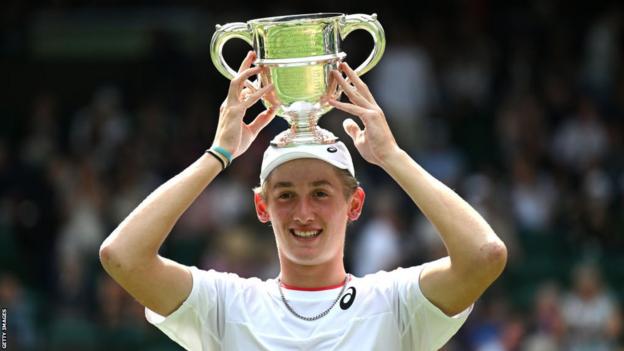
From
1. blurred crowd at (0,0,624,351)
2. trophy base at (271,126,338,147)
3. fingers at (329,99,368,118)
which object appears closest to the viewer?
fingers at (329,99,368,118)

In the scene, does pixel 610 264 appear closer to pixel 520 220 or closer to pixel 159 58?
pixel 520 220

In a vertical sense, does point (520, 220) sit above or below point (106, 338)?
above

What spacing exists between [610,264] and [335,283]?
7234 mm

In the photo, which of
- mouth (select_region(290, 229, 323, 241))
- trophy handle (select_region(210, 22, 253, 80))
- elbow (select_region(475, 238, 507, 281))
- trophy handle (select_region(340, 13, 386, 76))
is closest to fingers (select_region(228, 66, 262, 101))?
trophy handle (select_region(210, 22, 253, 80))

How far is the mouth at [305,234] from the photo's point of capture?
4590mm

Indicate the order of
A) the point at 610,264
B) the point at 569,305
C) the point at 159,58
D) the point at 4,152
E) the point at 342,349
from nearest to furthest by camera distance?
1. the point at 342,349
2. the point at 569,305
3. the point at 610,264
4. the point at 4,152
5. the point at 159,58

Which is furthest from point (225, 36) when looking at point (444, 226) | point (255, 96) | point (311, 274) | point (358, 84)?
point (444, 226)

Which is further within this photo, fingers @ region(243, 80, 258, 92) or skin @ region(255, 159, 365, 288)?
fingers @ region(243, 80, 258, 92)

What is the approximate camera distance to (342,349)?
452 centimetres

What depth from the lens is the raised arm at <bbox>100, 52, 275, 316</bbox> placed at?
14.6 ft

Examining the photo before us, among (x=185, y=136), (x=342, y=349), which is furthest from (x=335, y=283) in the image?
(x=185, y=136)

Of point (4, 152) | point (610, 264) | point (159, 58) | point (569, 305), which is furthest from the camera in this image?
point (159, 58)

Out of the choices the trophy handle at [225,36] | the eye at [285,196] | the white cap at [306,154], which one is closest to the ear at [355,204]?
the white cap at [306,154]

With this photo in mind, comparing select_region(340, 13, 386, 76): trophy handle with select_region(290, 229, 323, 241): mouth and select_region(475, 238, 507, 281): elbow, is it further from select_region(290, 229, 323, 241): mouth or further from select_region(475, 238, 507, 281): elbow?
select_region(475, 238, 507, 281): elbow
